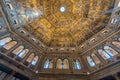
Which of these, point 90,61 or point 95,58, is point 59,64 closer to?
point 90,61

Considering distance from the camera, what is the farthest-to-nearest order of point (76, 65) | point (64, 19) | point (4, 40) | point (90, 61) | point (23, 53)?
point (64, 19) < point (76, 65) < point (90, 61) < point (23, 53) < point (4, 40)

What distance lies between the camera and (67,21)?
687 inches

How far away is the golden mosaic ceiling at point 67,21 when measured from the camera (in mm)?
15086

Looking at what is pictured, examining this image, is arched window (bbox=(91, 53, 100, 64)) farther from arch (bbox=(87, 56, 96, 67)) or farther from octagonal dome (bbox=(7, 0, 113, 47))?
octagonal dome (bbox=(7, 0, 113, 47))

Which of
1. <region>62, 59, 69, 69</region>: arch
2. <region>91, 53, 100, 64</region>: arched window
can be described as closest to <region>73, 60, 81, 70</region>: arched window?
<region>62, 59, 69, 69</region>: arch

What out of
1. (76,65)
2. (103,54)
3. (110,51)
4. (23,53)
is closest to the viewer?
(110,51)

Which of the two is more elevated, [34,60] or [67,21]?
[67,21]

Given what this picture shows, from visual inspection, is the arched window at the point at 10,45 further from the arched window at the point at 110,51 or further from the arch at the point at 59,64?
the arched window at the point at 110,51

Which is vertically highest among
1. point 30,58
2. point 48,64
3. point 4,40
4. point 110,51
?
point 4,40

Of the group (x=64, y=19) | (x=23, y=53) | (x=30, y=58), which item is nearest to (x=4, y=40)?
(x=23, y=53)

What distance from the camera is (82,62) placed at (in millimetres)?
15992

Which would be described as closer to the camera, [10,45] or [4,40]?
[4,40]

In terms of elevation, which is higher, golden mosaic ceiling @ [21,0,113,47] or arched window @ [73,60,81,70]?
golden mosaic ceiling @ [21,0,113,47]

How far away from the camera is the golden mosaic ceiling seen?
594 inches
